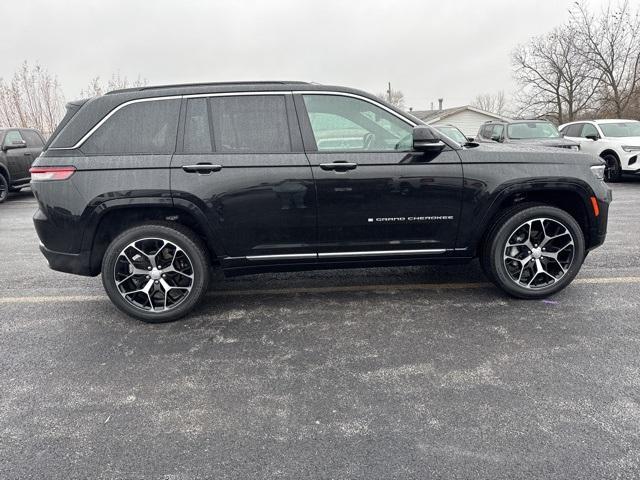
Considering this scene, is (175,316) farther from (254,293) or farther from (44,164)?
(44,164)

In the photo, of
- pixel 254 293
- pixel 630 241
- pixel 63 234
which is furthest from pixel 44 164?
pixel 630 241

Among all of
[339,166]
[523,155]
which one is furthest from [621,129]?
[339,166]

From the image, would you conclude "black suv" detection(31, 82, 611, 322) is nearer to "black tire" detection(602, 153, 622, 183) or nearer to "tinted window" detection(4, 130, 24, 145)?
"black tire" detection(602, 153, 622, 183)

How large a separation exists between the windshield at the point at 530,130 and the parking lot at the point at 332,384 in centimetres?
916

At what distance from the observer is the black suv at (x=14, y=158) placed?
35.4 ft

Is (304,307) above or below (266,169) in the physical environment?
below

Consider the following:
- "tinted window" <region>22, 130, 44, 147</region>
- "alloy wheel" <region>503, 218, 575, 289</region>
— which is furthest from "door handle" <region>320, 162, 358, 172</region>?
"tinted window" <region>22, 130, 44, 147</region>

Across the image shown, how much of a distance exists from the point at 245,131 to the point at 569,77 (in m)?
34.4

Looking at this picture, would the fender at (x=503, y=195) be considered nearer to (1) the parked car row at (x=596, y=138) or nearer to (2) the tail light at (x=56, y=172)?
(2) the tail light at (x=56, y=172)

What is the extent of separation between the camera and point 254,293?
13.8 ft

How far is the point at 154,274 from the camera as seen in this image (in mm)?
3529

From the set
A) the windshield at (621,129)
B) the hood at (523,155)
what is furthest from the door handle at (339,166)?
the windshield at (621,129)

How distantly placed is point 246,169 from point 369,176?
38.8 inches

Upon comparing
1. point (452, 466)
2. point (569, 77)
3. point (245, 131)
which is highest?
point (569, 77)
